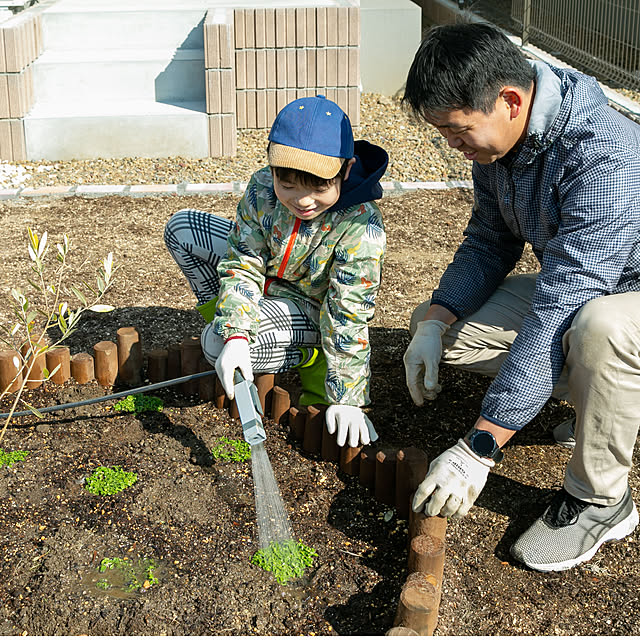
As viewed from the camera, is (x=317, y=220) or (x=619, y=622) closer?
(x=619, y=622)

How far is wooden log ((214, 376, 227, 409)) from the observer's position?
3.19m

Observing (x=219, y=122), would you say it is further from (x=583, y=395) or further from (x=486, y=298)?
(x=583, y=395)

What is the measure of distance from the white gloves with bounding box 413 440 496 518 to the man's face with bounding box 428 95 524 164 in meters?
0.90

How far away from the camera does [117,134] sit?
6562 millimetres

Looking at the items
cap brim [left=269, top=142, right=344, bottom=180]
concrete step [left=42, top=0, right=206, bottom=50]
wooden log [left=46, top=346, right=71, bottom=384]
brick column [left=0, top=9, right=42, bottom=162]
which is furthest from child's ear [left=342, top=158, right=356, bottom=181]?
concrete step [left=42, top=0, right=206, bottom=50]

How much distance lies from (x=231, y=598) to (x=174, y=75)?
5.52 meters

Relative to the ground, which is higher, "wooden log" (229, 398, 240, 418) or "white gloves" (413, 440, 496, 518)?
"white gloves" (413, 440, 496, 518)

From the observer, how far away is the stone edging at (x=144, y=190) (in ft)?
18.6

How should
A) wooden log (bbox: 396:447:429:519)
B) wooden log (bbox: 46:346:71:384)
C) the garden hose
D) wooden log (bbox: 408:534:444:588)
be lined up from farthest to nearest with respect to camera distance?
wooden log (bbox: 46:346:71:384), the garden hose, wooden log (bbox: 396:447:429:519), wooden log (bbox: 408:534:444:588)

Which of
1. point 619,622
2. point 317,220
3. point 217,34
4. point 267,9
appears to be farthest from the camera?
point 267,9

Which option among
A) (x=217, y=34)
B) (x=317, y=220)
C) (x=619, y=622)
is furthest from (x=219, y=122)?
(x=619, y=622)

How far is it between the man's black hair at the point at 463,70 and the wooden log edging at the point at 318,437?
1085 mm

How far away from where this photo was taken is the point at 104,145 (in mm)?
6570

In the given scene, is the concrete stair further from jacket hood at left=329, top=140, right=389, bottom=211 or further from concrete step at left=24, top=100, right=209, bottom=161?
jacket hood at left=329, top=140, right=389, bottom=211
